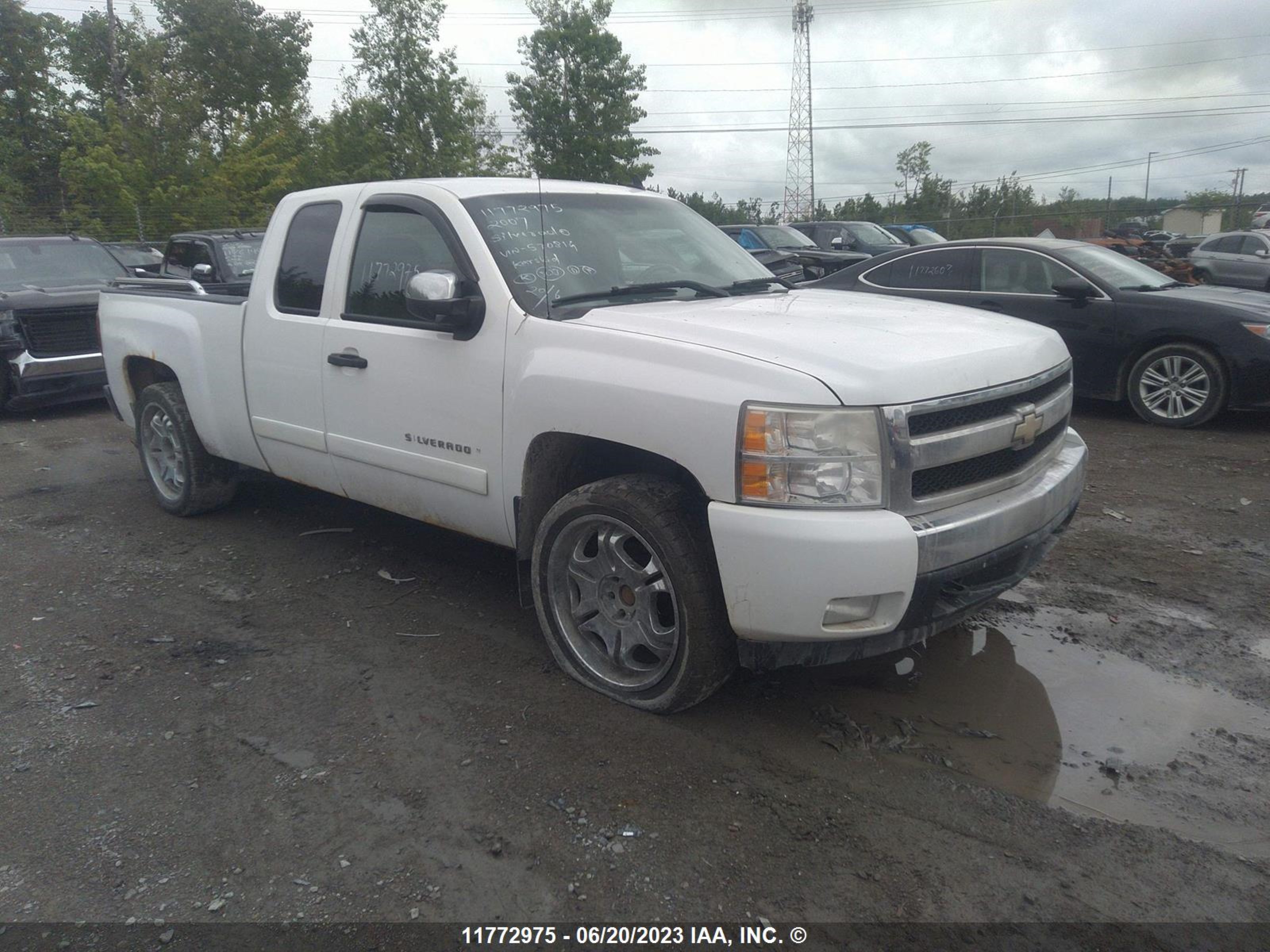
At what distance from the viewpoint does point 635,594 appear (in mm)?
3455

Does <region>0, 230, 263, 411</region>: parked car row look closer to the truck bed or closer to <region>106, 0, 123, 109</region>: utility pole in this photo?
the truck bed

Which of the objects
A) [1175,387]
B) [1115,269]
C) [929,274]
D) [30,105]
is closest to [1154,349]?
[1175,387]

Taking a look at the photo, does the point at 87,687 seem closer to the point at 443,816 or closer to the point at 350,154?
the point at 443,816

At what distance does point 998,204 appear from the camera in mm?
41031

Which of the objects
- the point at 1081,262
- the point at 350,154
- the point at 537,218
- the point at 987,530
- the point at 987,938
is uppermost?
the point at 350,154

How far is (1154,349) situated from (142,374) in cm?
764

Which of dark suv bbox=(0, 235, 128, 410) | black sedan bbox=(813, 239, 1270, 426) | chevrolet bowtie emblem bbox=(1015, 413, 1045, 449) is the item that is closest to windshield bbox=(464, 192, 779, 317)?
chevrolet bowtie emblem bbox=(1015, 413, 1045, 449)

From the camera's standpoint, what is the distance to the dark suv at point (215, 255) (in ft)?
31.6

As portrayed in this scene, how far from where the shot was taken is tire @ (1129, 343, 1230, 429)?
7.72 m

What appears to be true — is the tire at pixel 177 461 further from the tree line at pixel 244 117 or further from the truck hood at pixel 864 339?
the tree line at pixel 244 117

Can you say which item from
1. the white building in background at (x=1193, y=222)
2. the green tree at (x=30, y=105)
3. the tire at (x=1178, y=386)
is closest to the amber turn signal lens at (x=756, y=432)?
the tire at (x=1178, y=386)

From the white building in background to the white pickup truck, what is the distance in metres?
46.8

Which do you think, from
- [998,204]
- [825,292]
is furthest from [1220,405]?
[998,204]

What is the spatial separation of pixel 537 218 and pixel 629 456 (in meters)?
1.27
